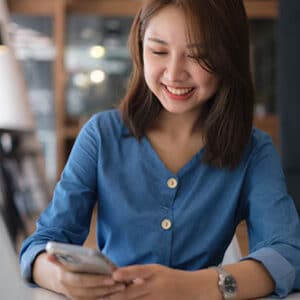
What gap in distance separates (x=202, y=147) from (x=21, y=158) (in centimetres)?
42

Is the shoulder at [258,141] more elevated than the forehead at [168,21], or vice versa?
the forehead at [168,21]

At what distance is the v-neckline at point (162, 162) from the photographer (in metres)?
1.07

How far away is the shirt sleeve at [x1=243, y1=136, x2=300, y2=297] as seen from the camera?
0.88m

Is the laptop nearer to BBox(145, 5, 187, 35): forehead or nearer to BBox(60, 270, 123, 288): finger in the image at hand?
BBox(60, 270, 123, 288): finger

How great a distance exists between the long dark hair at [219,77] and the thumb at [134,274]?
13.3 inches

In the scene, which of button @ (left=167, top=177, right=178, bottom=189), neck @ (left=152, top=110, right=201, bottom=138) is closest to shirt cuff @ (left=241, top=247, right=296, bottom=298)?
button @ (left=167, top=177, right=178, bottom=189)

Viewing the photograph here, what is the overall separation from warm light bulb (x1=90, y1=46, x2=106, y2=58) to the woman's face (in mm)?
3935

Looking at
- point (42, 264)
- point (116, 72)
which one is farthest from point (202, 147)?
point (116, 72)

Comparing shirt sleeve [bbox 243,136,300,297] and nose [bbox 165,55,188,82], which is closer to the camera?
shirt sleeve [bbox 243,136,300,297]

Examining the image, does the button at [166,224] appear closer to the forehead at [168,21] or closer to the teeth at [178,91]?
the teeth at [178,91]

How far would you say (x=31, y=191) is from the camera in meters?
0.77

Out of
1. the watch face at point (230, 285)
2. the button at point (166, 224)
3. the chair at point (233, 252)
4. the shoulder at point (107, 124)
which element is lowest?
the chair at point (233, 252)

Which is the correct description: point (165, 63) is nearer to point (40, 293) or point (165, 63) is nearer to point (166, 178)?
point (166, 178)

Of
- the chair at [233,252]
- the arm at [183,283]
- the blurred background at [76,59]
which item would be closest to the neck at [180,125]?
the chair at [233,252]
